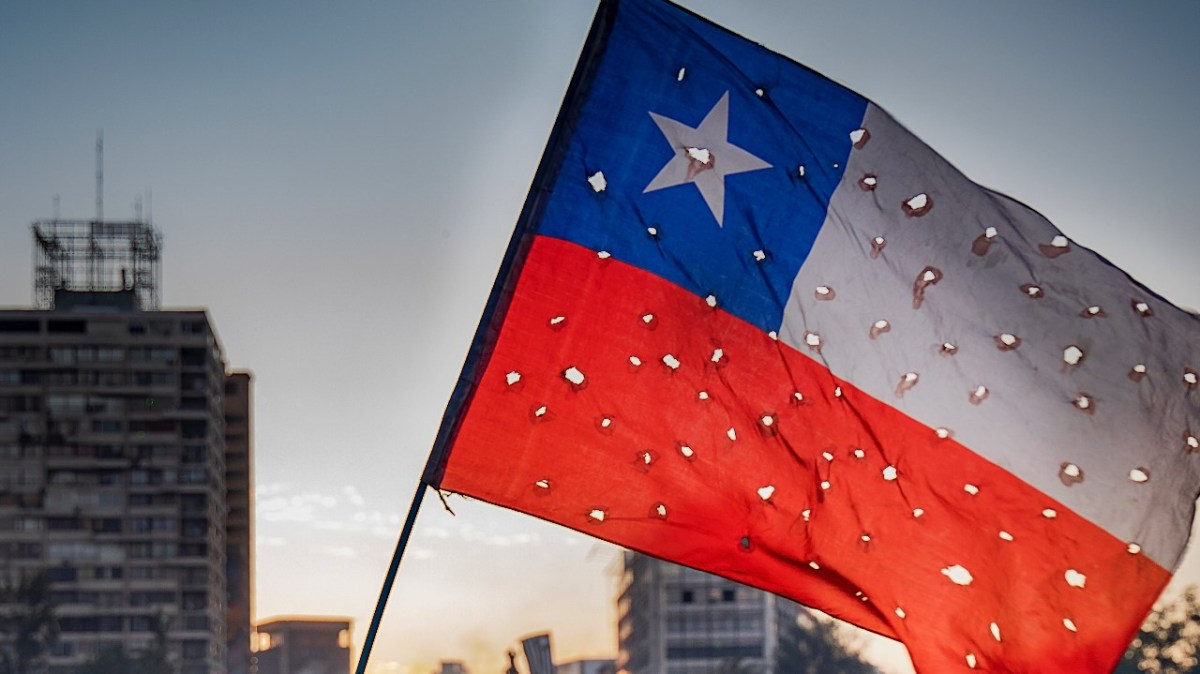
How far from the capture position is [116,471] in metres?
131

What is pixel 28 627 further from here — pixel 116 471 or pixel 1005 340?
pixel 1005 340

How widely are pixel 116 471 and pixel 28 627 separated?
98.9ft

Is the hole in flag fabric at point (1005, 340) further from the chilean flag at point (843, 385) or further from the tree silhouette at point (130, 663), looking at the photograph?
the tree silhouette at point (130, 663)

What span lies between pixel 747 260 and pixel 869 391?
0.95 m

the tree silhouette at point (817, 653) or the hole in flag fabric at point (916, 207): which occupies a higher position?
the tree silhouette at point (817, 653)

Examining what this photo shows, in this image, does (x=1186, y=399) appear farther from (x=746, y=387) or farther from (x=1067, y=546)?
(x=746, y=387)

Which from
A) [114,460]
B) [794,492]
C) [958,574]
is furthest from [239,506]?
[958,574]

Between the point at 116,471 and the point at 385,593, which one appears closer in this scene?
the point at 385,593

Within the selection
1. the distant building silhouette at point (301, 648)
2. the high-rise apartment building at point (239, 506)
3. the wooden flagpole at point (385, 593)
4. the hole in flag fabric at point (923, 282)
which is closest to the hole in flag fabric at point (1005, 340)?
the hole in flag fabric at point (923, 282)

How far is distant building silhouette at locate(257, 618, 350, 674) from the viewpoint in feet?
639

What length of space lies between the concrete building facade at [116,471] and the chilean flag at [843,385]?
117 meters

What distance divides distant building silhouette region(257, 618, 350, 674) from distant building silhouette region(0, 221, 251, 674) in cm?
5968

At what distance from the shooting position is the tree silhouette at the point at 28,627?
101 meters

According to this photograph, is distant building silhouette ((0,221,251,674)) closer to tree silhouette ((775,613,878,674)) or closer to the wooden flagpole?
tree silhouette ((775,613,878,674))
